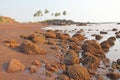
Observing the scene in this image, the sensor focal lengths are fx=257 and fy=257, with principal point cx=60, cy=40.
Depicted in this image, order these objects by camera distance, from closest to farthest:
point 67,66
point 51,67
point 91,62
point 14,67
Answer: point 14,67 < point 51,67 < point 67,66 < point 91,62

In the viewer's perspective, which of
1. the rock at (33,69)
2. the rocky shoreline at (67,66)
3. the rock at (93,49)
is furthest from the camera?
the rock at (93,49)

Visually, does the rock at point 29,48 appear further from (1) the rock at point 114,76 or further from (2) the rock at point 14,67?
(1) the rock at point 114,76

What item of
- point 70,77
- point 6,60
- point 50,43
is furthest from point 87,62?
point 50,43

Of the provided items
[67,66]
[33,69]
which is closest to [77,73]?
[67,66]

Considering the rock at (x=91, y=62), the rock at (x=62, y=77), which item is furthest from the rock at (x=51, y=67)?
the rock at (x=91, y=62)

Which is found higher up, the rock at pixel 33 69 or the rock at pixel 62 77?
the rock at pixel 33 69

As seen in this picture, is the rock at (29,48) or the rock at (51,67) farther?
the rock at (29,48)

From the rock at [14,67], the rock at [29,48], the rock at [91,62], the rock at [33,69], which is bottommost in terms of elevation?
the rock at [91,62]

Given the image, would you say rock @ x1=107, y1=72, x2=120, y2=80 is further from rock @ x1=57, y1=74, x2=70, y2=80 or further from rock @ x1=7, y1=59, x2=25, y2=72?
rock @ x1=7, y1=59, x2=25, y2=72

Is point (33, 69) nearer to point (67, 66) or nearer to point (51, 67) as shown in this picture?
point (51, 67)

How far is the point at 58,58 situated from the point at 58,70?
463 cm

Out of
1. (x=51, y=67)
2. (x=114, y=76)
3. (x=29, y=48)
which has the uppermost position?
(x=29, y=48)

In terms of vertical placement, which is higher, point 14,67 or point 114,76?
point 14,67

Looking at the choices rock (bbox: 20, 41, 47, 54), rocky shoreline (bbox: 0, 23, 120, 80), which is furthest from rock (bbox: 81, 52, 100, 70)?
rock (bbox: 20, 41, 47, 54)
